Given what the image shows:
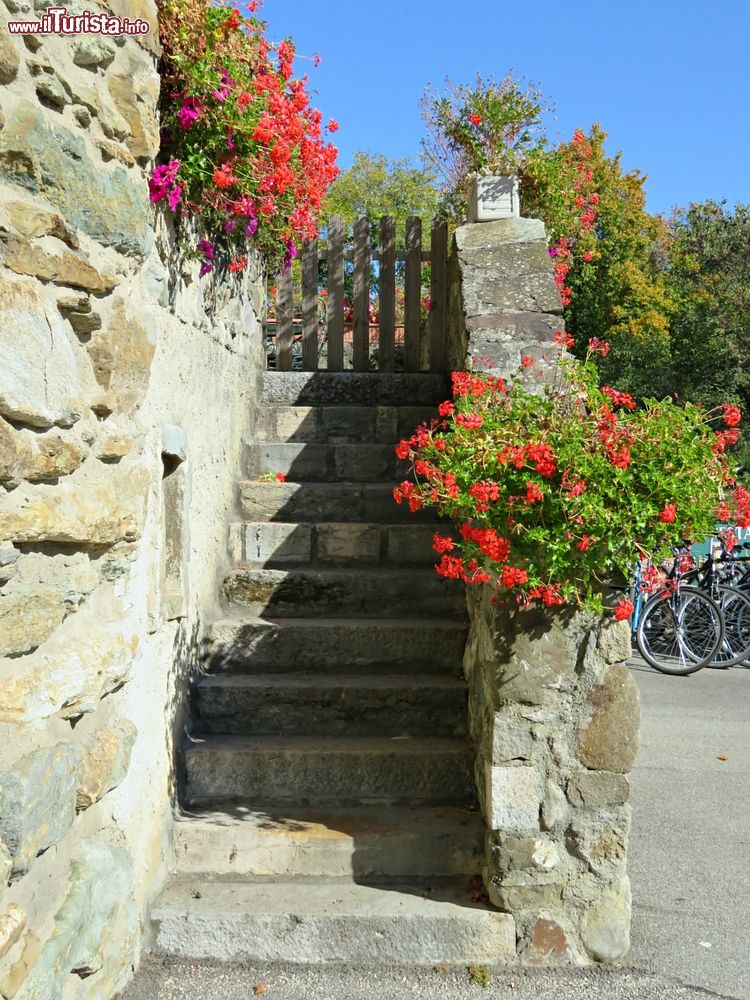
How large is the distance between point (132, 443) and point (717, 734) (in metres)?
4.47

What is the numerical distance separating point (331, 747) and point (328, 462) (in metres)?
2.04

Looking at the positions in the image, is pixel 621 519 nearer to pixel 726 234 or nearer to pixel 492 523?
pixel 492 523

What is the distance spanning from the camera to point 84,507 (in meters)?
2.24

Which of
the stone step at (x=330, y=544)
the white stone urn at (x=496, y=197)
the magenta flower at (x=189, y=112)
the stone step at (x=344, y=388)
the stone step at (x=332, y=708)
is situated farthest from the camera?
the stone step at (x=344, y=388)

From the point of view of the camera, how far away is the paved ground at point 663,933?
2.84 meters

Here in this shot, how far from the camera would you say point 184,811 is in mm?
3449

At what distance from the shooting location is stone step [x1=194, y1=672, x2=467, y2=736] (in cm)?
380

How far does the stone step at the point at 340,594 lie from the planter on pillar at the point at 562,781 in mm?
1371

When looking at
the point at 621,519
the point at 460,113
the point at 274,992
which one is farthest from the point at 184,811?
the point at 460,113

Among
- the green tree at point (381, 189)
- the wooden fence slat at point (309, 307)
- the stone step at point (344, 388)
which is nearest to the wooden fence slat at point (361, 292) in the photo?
the wooden fence slat at point (309, 307)

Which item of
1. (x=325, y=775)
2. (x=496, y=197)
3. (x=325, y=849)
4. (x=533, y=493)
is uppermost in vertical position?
(x=496, y=197)

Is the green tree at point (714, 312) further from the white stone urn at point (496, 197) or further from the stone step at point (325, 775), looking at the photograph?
the stone step at point (325, 775)

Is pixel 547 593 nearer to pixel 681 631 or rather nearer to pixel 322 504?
pixel 322 504

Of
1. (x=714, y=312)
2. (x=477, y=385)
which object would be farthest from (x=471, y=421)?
(x=714, y=312)
